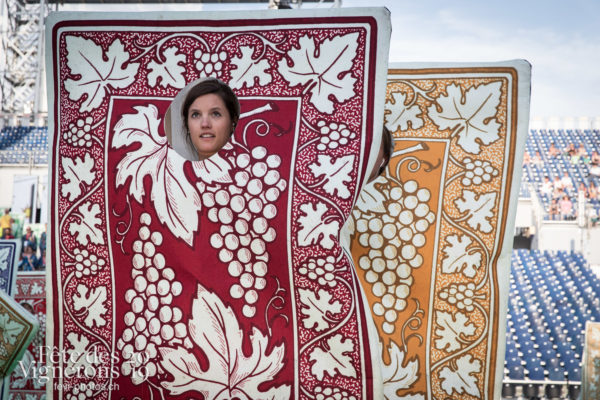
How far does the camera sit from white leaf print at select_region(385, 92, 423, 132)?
2191 mm

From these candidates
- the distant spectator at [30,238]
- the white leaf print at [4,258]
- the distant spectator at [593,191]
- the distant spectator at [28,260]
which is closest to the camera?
the white leaf print at [4,258]

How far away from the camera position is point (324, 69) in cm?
140

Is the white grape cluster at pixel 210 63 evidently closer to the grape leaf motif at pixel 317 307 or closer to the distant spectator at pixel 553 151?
the grape leaf motif at pixel 317 307

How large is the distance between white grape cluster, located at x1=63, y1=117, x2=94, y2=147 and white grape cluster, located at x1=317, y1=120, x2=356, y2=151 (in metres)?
0.48

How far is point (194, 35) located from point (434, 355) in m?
1.26

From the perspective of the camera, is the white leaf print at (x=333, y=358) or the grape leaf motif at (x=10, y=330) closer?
the white leaf print at (x=333, y=358)

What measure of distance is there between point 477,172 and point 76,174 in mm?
1234

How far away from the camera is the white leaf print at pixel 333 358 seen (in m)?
1.37

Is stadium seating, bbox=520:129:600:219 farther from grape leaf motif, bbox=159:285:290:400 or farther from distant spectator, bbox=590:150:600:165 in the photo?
grape leaf motif, bbox=159:285:290:400

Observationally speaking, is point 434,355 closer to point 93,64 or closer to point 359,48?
point 359,48

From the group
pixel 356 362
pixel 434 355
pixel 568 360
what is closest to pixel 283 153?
pixel 356 362

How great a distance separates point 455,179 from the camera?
2162 millimetres

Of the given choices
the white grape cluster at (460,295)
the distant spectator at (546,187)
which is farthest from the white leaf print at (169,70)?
the distant spectator at (546,187)

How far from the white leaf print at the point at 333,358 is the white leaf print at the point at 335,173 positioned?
29cm
